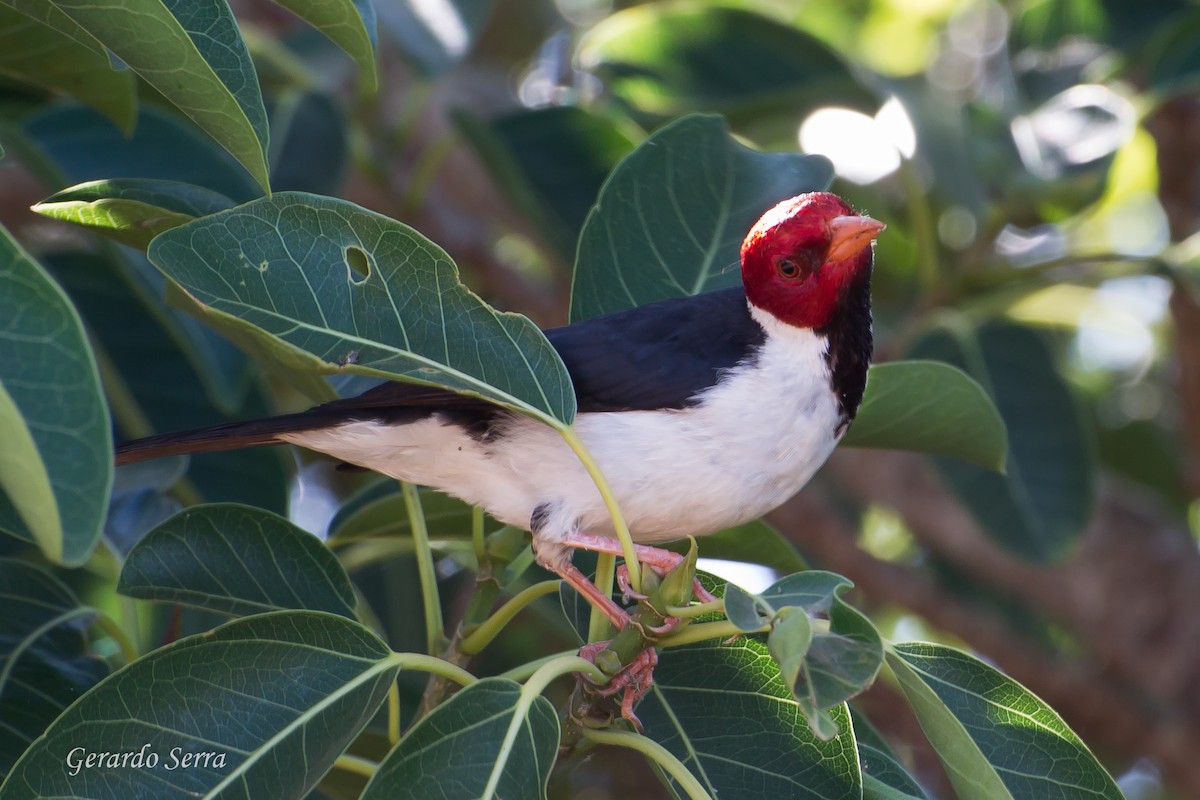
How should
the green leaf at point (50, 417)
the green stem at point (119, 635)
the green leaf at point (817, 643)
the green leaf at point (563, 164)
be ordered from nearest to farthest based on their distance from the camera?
the green leaf at point (50, 417), the green leaf at point (817, 643), the green stem at point (119, 635), the green leaf at point (563, 164)

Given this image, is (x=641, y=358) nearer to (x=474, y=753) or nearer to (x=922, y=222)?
(x=474, y=753)

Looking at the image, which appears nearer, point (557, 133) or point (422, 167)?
point (557, 133)

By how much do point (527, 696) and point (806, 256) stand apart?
114cm

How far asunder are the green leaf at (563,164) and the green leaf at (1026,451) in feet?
3.49

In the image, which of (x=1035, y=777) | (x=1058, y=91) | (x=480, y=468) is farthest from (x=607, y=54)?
(x=1035, y=777)

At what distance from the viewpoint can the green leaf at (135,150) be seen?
276 cm

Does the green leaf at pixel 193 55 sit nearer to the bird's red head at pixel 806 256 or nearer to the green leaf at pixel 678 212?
the green leaf at pixel 678 212

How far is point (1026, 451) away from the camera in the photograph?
378 centimetres

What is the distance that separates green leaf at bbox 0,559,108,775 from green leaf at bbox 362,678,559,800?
727 mm

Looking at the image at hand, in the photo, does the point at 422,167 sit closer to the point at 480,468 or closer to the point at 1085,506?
the point at 480,468

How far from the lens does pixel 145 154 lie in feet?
9.48

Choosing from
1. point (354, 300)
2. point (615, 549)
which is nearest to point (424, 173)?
point (615, 549)

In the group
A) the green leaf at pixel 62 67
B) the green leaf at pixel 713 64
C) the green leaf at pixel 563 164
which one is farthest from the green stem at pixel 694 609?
the green leaf at pixel 713 64

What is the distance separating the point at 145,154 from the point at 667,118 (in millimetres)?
1627
